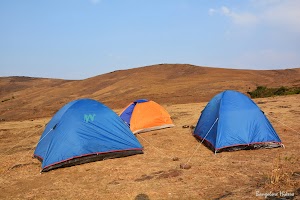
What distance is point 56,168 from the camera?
9.49 m

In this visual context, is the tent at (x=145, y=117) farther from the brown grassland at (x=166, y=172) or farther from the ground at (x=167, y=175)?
the ground at (x=167, y=175)

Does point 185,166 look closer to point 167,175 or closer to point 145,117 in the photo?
point 167,175

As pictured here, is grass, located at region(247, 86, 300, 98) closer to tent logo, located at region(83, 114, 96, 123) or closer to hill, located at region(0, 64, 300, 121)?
hill, located at region(0, 64, 300, 121)

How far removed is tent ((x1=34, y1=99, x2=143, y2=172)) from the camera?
31.2ft

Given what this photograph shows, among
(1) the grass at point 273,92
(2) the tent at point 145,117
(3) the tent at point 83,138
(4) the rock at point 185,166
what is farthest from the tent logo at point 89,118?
(1) the grass at point 273,92

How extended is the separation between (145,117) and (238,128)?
5.76m

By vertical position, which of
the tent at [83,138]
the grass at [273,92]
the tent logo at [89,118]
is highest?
the grass at [273,92]

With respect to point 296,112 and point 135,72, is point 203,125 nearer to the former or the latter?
point 296,112

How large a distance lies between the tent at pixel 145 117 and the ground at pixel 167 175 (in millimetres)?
2485

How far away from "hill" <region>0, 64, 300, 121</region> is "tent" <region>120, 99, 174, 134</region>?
14699mm

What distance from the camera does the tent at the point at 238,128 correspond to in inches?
401

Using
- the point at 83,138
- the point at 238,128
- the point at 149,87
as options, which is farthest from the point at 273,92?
the point at 83,138

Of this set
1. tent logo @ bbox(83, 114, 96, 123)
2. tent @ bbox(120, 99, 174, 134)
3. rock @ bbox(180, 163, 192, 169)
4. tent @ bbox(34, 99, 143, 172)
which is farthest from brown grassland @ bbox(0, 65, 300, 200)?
tent logo @ bbox(83, 114, 96, 123)

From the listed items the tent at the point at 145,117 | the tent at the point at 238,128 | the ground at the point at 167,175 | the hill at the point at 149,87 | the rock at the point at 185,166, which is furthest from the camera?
the hill at the point at 149,87
